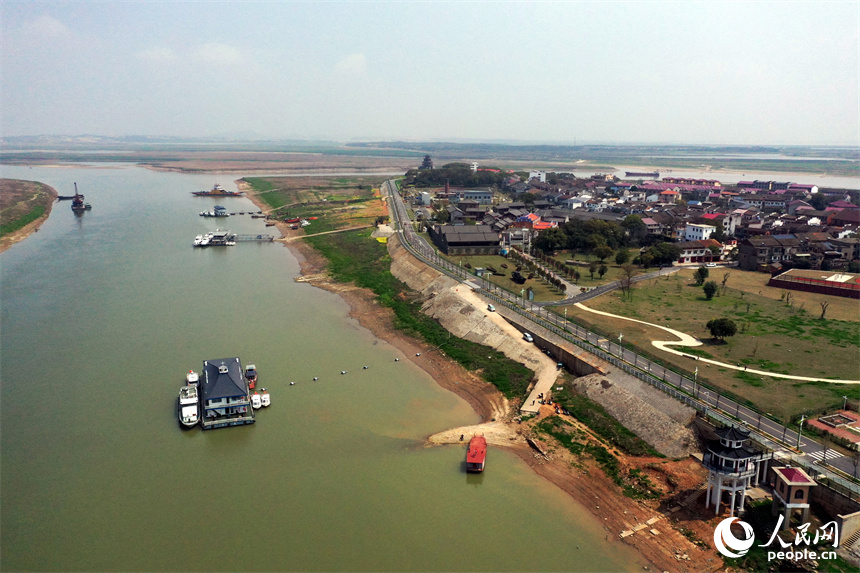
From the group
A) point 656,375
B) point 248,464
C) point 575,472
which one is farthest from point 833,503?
point 248,464

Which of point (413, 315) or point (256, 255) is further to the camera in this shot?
point (256, 255)

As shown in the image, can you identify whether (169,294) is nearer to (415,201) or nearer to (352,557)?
(352,557)

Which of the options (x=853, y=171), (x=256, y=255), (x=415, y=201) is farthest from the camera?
(x=853, y=171)

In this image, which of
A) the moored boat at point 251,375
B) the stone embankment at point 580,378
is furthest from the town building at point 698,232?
the moored boat at point 251,375

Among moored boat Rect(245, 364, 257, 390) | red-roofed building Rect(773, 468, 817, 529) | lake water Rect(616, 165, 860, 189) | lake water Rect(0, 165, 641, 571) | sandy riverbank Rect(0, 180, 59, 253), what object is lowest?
lake water Rect(0, 165, 641, 571)

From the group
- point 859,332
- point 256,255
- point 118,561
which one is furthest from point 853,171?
point 118,561

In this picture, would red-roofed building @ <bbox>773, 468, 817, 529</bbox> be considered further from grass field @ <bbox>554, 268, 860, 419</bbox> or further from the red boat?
the red boat

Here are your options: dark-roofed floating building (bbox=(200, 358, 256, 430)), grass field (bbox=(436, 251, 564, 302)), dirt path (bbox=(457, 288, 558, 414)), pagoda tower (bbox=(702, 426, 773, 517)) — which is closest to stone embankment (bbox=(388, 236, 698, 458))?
dirt path (bbox=(457, 288, 558, 414))
